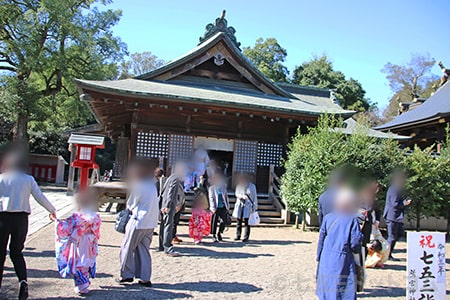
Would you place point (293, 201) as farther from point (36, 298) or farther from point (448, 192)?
point (36, 298)

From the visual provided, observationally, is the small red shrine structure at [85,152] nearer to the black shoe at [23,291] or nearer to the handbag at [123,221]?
the handbag at [123,221]

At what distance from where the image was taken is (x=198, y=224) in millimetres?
8578

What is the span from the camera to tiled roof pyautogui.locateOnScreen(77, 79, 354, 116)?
11453 millimetres

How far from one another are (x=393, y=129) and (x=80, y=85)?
1684cm

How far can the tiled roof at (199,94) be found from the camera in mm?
11453

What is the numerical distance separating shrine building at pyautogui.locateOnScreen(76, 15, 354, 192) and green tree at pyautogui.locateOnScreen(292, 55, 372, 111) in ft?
71.7

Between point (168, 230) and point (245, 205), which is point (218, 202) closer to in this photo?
point (245, 205)

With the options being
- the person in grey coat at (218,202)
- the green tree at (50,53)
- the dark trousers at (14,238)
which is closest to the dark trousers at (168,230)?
the person in grey coat at (218,202)

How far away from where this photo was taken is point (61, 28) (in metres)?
22.7

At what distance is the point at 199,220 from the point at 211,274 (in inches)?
103

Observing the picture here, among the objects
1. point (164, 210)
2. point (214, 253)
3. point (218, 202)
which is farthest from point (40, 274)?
point (218, 202)

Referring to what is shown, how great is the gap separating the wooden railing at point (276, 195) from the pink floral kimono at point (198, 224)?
3.98 meters

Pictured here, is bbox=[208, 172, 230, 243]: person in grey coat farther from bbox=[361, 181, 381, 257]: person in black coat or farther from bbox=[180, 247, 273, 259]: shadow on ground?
bbox=[361, 181, 381, 257]: person in black coat

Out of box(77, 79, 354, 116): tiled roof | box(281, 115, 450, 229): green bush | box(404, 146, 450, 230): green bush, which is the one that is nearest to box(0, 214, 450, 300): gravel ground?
box(281, 115, 450, 229): green bush
